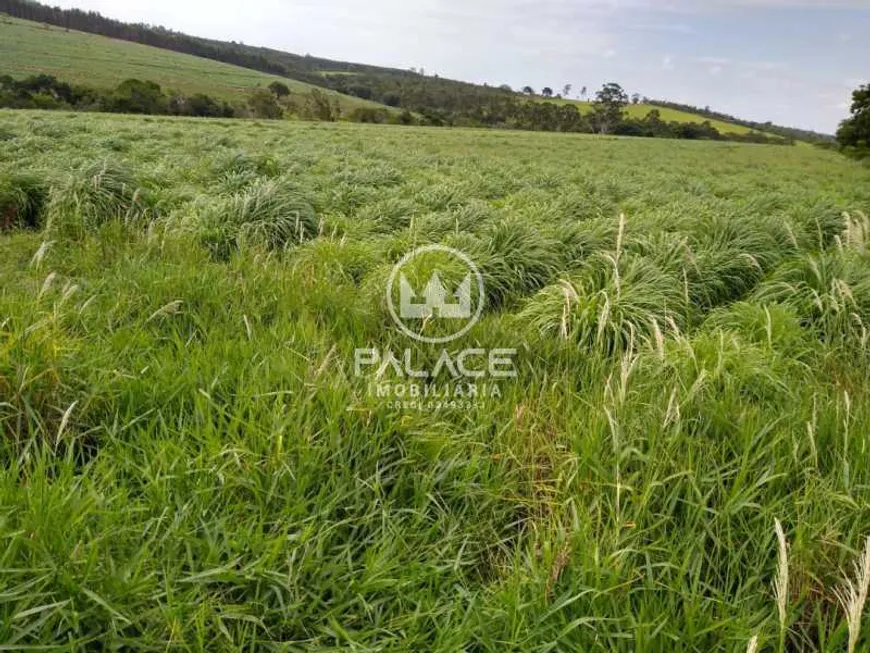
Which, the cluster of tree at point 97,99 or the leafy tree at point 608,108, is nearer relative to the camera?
the cluster of tree at point 97,99

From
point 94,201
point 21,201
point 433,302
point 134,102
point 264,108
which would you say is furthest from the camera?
point 264,108

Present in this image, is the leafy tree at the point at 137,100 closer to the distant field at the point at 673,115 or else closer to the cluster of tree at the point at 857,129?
the cluster of tree at the point at 857,129

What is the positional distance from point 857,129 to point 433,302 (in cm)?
4307

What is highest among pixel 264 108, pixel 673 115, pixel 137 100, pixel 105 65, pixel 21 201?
pixel 673 115

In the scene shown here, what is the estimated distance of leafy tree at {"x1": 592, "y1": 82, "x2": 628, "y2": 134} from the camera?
9800 centimetres

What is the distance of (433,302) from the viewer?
4.05 m

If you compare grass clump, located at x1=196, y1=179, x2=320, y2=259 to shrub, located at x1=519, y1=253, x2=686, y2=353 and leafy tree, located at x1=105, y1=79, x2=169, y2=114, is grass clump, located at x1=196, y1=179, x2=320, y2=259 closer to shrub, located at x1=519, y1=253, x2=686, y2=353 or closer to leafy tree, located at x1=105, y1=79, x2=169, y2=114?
shrub, located at x1=519, y1=253, x2=686, y2=353

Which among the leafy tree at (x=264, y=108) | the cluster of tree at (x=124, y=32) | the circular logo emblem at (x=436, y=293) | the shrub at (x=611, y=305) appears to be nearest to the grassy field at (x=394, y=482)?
the shrub at (x=611, y=305)

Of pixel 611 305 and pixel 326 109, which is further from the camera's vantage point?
pixel 326 109

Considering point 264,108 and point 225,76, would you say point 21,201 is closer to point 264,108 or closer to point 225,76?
point 264,108

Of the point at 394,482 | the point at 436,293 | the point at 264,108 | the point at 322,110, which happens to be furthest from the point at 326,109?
the point at 394,482

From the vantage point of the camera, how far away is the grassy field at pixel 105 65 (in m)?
69.1

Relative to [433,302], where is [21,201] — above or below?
below

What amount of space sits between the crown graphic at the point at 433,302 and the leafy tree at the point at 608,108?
10298cm
